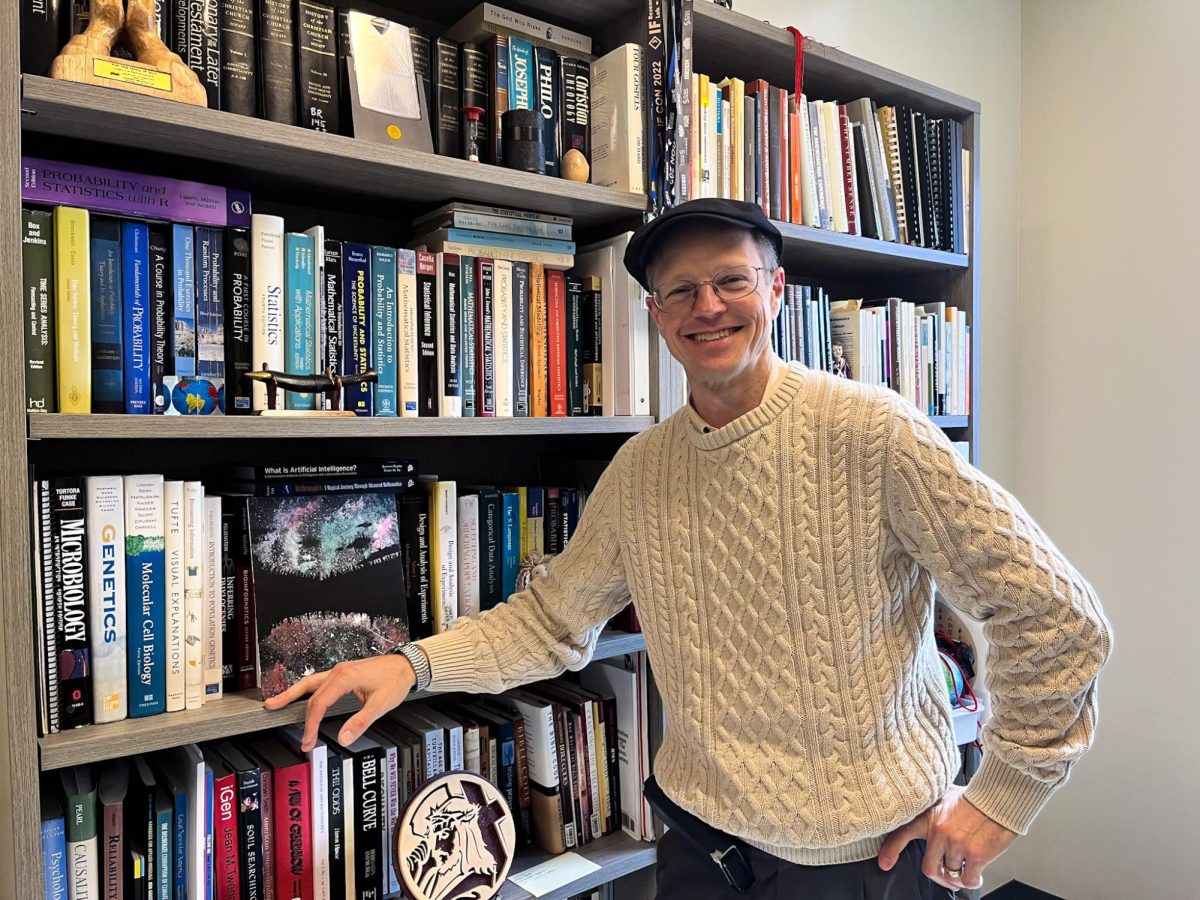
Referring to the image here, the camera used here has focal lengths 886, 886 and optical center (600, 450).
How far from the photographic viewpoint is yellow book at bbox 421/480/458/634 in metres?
1.32

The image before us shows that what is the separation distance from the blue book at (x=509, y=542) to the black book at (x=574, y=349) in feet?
0.57

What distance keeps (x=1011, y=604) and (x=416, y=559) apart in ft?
→ 2.65

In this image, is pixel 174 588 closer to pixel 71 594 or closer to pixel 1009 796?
pixel 71 594

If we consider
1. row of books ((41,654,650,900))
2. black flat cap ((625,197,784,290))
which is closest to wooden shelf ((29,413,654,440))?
black flat cap ((625,197,784,290))

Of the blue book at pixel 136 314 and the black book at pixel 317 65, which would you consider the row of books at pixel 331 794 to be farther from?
the black book at pixel 317 65

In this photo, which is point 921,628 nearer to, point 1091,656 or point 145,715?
point 1091,656

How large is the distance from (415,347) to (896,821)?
35.5 inches

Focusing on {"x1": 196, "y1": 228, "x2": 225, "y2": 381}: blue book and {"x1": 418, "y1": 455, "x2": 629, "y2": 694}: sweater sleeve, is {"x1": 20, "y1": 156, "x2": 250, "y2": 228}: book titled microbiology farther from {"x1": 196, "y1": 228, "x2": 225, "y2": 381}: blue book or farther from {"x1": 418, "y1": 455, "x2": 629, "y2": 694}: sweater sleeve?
{"x1": 418, "y1": 455, "x2": 629, "y2": 694}: sweater sleeve

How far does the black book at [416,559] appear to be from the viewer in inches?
51.8

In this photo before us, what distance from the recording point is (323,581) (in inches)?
47.7

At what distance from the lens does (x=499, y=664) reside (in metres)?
1.27

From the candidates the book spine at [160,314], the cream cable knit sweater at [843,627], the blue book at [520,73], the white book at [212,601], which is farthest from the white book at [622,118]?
the white book at [212,601]

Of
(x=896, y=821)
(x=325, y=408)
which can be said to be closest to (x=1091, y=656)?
(x=896, y=821)

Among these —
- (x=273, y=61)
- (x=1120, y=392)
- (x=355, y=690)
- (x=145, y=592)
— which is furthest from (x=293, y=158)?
(x=1120, y=392)
